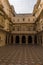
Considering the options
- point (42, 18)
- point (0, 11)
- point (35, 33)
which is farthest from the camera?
point (35, 33)

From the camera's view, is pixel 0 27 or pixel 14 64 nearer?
pixel 14 64

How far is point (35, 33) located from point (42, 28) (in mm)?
13469

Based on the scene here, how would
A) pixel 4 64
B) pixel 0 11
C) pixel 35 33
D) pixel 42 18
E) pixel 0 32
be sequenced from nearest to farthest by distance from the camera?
1. pixel 4 64
2. pixel 0 11
3. pixel 0 32
4. pixel 42 18
5. pixel 35 33

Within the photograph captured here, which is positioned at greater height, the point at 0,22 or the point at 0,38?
the point at 0,22

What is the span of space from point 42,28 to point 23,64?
25.7 m

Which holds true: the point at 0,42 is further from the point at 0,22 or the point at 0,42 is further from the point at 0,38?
the point at 0,22

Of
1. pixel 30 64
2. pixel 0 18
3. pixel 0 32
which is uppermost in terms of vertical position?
pixel 0 18

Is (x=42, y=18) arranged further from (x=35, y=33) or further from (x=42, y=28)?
(x=35, y=33)

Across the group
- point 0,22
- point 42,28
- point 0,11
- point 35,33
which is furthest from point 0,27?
point 35,33

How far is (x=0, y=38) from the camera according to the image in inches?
1318

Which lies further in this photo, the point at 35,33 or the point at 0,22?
the point at 35,33

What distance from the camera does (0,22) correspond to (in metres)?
31.1

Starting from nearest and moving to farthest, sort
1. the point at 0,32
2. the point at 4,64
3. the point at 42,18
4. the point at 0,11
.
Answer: the point at 4,64
the point at 0,11
the point at 0,32
the point at 42,18

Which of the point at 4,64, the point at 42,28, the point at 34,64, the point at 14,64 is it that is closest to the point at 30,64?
the point at 34,64
